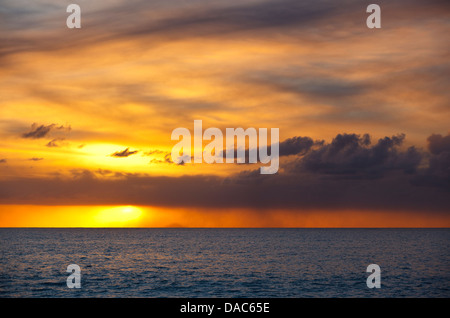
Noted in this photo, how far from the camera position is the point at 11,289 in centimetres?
6456

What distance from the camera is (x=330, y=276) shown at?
79438mm
